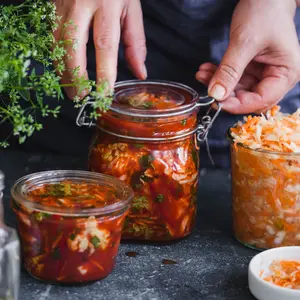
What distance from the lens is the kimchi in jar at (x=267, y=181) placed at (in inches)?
52.0

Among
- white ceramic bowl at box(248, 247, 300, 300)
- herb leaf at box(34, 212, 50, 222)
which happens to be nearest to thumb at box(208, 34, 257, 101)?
white ceramic bowl at box(248, 247, 300, 300)

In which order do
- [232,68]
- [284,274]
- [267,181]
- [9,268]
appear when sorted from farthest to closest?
[232,68]
[267,181]
[284,274]
[9,268]

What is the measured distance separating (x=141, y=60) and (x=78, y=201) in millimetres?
428

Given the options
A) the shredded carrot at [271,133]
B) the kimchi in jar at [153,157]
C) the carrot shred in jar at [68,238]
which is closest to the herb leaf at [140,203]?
the kimchi in jar at [153,157]

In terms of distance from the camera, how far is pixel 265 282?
1153 millimetres

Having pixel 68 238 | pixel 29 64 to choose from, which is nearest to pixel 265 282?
pixel 68 238

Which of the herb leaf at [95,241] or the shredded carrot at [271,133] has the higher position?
the shredded carrot at [271,133]

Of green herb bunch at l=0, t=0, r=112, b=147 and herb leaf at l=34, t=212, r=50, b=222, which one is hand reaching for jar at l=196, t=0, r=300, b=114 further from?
herb leaf at l=34, t=212, r=50, b=222

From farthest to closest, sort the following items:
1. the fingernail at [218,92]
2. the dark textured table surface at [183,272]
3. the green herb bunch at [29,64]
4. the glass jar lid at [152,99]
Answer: the fingernail at [218,92]
the glass jar lid at [152,99]
the dark textured table surface at [183,272]
the green herb bunch at [29,64]

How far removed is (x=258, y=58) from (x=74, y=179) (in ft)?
1.67

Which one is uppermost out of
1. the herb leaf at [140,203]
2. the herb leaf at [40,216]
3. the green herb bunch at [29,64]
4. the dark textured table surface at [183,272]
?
the green herb bunch at [29,64]

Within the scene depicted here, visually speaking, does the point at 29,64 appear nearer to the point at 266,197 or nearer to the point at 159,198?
the point at 159,198

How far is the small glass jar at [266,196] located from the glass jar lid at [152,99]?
127mm

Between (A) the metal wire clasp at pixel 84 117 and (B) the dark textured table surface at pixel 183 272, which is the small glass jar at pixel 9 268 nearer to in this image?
(B) the dark textured table surface at pixel 183 272
